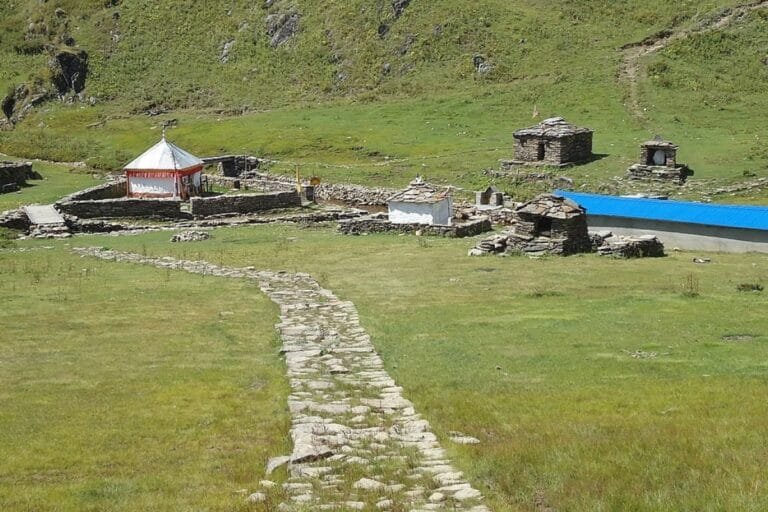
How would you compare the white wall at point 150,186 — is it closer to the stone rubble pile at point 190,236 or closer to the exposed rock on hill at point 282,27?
the stone rubble pile at point 190,236

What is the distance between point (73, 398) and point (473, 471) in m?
7.36

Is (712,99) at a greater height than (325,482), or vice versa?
(712,99)

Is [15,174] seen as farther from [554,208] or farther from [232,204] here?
[554,208]

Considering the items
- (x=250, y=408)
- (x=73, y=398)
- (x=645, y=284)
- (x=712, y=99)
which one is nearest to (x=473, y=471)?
(x=250, y=408)

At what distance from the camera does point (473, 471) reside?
11.8 m

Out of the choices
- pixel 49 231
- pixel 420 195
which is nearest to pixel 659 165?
pixel 420 195

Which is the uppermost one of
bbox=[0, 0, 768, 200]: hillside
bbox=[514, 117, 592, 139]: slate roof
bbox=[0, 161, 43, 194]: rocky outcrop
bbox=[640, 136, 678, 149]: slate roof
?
bbox=[0, 0, 768, 200]: hillside

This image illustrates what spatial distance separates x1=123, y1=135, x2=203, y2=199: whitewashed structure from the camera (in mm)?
57844

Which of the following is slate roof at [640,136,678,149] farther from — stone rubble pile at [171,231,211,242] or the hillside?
stone rubble pile at [171,231,211,242]

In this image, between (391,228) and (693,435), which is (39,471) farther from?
(391,228)

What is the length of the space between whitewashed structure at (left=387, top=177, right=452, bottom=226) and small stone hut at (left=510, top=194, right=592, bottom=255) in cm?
864

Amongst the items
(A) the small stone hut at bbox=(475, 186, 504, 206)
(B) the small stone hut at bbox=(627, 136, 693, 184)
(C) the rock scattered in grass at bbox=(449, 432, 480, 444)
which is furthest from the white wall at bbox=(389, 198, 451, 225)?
(C) the rock scattered in grass at bbox=(449, 432, 480, 444)

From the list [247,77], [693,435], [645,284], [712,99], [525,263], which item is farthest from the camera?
[247,77]

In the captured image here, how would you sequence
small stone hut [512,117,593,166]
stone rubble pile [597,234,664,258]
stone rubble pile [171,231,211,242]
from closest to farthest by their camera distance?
stone rubble pile [597,234,664,258] → stone rubble pile [171,231,211,242] → small stone hut [512,117,593,166]
